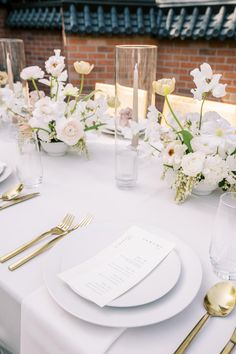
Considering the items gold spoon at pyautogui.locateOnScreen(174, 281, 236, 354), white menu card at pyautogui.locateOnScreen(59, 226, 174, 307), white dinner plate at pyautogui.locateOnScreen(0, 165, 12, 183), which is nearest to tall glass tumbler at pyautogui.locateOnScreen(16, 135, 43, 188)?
white dinner plate at pyautogui.locateOnScreen(0, 165, 12, 183)

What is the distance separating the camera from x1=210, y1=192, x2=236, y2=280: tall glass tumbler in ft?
2.06

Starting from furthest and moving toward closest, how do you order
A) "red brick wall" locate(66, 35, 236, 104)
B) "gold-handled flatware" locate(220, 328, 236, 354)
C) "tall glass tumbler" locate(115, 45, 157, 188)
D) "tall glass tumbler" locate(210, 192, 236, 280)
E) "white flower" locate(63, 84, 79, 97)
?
"red brick wall" locate(66, 35, 236, 104), "white flower" locate(63, 84, 79, 97), "tall glass tumbler" locate(115, 45, 157, 188), "tall glass tumbler" locate(210, 192, 236, 280), "gold-handled flatware" locate(220, 328, 236, 354)

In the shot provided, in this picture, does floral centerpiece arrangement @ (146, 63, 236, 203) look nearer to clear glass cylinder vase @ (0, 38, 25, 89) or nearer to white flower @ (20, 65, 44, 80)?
white flower @ (20, 65, 44, 80)

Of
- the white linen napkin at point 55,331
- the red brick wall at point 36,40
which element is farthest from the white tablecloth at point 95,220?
the red brick wall at point 36,40

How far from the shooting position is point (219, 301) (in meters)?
0.59

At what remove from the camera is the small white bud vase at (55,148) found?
47.7 inches

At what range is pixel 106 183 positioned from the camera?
1044 millimetres

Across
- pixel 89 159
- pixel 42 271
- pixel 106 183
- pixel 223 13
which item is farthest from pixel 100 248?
pixel 223 13

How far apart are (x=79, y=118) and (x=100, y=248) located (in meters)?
0.57

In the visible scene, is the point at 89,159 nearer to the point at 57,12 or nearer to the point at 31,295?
the point at 31,295

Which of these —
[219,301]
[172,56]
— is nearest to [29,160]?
[219,301]

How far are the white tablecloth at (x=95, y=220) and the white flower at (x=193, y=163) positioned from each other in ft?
0.36

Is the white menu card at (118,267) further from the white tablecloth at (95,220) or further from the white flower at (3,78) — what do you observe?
the white flower at (3,78)

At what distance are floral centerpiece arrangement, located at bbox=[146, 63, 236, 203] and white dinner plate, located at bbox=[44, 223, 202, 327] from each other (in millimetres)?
219
